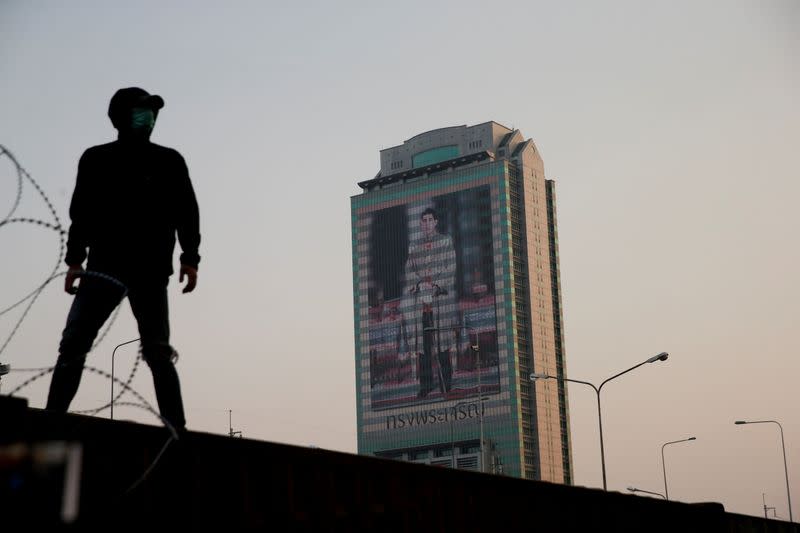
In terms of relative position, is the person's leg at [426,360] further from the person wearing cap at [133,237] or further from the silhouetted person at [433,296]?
the person wearing cap at [133,237]

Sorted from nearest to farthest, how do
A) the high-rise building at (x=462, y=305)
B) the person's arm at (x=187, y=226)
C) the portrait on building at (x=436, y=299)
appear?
the person's arm at (x=187, y=226) < the high-rise building at (x=462, y=305) < the portrait on building at (x=436, y=299)

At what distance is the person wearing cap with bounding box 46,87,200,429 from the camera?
285 inches

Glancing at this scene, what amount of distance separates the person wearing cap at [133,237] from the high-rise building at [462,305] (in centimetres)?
17645

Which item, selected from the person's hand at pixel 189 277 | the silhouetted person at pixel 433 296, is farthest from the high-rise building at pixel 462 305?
the person's hand at pixel 189 277

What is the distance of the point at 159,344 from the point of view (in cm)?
729

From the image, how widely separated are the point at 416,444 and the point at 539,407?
22.1 m

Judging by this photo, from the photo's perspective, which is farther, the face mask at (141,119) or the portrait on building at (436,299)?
the portrait on building at (436,299)

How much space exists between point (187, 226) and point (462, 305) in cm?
18126

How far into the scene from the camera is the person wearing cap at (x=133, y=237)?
7.24 m

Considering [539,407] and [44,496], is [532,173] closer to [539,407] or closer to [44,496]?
[539,407]

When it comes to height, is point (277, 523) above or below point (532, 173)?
below

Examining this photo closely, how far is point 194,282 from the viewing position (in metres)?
7.79

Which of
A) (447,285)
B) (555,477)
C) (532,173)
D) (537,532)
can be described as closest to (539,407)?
(555,477)

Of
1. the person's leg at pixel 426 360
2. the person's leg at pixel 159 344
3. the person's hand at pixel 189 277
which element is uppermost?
the person's leg at pixel 426 360
